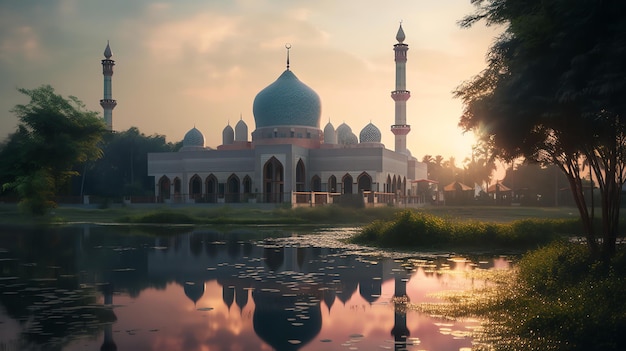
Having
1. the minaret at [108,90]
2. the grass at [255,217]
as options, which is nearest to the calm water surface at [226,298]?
the grass at [255,217]

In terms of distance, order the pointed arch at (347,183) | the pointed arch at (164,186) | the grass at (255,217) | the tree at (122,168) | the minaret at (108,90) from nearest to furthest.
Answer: the grass at (255,217) < the pointed arch at (347,183) < the pointed arch at (164,186) < the minaret at (108,90) < the tree at (122,168)

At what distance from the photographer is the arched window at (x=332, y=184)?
174 ft

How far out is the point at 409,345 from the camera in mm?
7059

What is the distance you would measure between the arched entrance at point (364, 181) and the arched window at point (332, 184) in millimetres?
2113

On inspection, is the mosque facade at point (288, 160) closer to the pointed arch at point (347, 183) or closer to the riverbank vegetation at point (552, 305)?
the pointed arch at point (347, 183)

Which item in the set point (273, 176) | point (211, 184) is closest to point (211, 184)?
point (211, 184)

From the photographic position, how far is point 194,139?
62344mm

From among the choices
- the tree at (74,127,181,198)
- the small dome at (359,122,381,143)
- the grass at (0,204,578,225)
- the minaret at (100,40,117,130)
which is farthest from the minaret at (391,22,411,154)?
the minaret at (100,40,117,130)

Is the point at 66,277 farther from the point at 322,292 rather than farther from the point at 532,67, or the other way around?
the point at 532,67

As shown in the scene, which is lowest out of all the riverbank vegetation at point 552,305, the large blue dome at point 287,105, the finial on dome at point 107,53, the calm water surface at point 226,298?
the calm water surface at point 226,298

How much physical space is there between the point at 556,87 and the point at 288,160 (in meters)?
40.9

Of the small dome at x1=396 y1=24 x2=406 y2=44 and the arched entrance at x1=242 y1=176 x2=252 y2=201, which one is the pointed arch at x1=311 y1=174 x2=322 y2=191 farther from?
the small dome at x1=396 y1=24 x2=406 y2=44

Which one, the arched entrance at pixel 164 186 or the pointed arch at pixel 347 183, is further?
the arched entrance at pixel 164 186

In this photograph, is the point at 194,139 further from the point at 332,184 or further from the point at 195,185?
the point at 332,184
